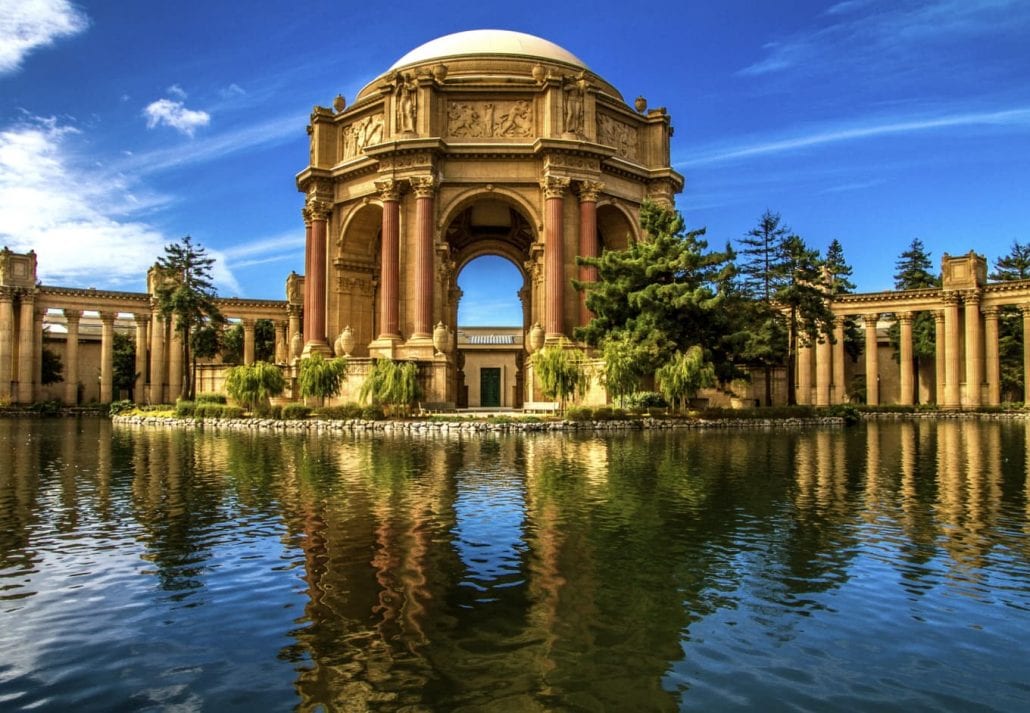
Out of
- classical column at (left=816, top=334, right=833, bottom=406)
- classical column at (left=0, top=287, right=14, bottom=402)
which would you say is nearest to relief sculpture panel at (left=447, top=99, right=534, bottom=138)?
classical column at (left=816, top=334, right=833, bottom=406)

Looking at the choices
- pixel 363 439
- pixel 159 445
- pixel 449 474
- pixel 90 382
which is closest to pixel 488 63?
pixel 363 439

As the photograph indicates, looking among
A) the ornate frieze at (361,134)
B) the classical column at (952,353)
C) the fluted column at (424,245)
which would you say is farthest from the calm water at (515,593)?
the classical column at (952,353)

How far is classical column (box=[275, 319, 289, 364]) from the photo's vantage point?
62294mm

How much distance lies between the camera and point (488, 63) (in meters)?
42.5

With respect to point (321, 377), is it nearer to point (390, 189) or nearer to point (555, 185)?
point (390, 189)

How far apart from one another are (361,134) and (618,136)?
1481cm

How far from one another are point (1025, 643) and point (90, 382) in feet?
257

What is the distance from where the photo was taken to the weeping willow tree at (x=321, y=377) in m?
33.1

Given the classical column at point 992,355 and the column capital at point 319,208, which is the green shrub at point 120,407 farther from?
the classical column at point 992,355

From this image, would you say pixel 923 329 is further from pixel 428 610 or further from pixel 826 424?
pixel 428 610

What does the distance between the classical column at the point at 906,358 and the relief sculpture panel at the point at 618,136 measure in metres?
27.5

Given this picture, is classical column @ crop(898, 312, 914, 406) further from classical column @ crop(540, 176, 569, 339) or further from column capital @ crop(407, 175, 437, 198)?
column capital @ crop(407, 175, 437, 198)

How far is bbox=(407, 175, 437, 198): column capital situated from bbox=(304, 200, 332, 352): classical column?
7.89 meters

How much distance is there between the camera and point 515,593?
283 inches
